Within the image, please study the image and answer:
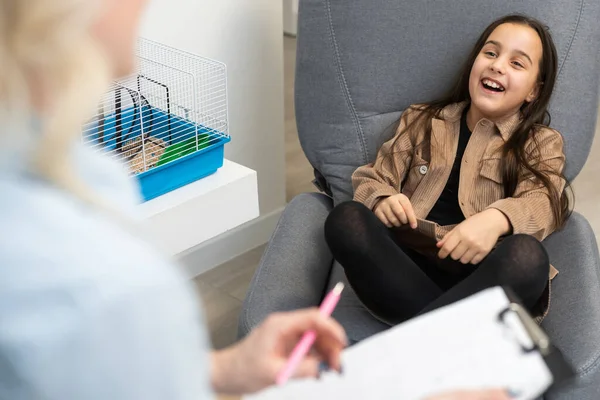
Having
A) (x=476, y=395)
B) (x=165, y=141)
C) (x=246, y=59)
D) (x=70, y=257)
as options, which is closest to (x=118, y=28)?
(x=70, y=257)

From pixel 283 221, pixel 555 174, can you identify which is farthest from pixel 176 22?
pixel 555 174

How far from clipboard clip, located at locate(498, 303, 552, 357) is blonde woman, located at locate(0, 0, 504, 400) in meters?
0.39

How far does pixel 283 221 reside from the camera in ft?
→ 5.09

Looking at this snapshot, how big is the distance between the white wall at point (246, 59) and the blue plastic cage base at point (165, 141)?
1.02ft

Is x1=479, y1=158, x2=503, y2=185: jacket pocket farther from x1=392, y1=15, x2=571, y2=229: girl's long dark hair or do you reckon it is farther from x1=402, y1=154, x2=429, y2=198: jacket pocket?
x1=402, y1=154, x2=429, y2=198: jacket pocket

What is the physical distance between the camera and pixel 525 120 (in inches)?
60.6

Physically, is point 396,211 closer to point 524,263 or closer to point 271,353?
point 524,263

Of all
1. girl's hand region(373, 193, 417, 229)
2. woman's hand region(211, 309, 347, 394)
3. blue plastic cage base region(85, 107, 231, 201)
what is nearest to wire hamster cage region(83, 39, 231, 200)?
blue plastic cage base region(85, 107, 231, 201)

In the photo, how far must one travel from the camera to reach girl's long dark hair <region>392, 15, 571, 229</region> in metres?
1.49

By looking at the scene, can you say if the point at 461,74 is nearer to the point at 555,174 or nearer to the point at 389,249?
the point at 555,174

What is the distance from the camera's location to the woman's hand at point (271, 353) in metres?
Answer: 0.73

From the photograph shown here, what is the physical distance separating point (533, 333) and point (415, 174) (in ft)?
2.64

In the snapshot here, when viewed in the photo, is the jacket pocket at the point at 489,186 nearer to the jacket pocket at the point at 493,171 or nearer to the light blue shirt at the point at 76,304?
the jacket pocket at the point at 493,171

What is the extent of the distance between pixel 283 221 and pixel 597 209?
1.23m
